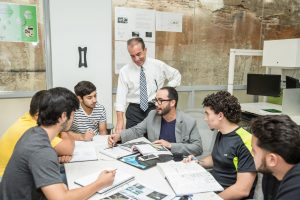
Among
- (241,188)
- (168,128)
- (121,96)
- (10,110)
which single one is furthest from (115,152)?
(10,110)

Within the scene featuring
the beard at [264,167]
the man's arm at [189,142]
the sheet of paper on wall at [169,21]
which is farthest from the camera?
the sheet of paper on wall at [169,21]

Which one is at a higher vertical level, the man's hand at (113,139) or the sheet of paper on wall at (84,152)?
the man's hand at (113,139)

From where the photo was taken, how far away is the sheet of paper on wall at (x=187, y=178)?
1.49 meters

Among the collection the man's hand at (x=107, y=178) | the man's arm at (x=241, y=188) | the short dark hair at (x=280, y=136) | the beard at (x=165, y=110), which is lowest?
the man's arm at (x=241, y=188)

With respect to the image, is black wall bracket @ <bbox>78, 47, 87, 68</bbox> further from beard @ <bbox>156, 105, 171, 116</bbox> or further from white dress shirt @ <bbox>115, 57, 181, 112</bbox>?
beard @ <bbox>156, 105, 171, 116</bbox>

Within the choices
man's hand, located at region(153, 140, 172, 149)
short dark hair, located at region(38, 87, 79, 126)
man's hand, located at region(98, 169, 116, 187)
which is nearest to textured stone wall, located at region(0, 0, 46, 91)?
man's hand, located at region(153, 140, 172, 149)

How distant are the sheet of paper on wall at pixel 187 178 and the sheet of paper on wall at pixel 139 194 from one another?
9cm

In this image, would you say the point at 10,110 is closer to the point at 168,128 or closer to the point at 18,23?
the point at 18,23

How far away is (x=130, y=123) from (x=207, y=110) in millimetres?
1359

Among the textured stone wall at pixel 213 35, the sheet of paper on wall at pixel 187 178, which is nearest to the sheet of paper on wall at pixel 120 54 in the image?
the textured stone wall at pixel 213 35

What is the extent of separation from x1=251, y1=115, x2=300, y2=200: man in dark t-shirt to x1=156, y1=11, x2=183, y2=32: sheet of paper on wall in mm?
2818

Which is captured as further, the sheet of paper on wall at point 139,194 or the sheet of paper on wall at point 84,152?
the sheet of paper on wall at point 84,152

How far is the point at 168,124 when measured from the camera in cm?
245

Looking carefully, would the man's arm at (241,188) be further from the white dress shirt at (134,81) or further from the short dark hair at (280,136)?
the white dress shirt at (134,81)
